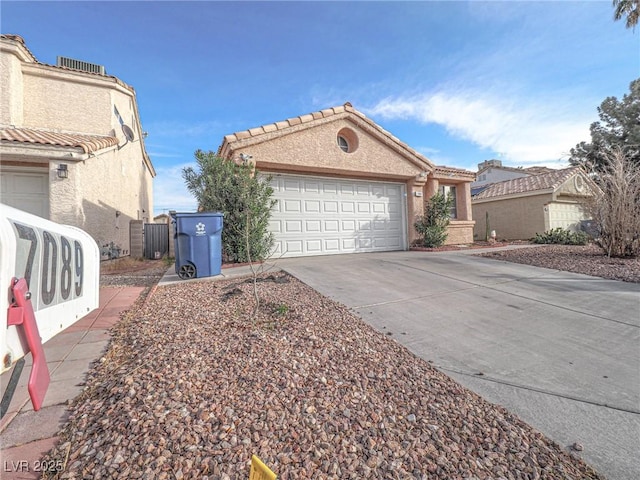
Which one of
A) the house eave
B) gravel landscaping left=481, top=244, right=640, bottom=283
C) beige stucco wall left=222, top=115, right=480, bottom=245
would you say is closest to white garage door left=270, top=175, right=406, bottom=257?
beige stucco wall left=222, top=115, right=480, bottom=245

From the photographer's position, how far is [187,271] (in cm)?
522

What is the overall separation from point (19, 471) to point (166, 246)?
11.5m

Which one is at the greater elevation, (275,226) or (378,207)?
(378,207)

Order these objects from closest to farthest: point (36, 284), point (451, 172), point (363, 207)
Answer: point (36, 284), point (363, 207), point (451, 172)

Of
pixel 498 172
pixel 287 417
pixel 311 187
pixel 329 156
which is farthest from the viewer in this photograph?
pixel 498 172

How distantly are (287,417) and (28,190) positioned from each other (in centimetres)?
913

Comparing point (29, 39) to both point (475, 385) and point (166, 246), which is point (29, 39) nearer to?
point (166, 246)

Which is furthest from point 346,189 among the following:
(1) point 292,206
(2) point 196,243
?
(2) point 196,243

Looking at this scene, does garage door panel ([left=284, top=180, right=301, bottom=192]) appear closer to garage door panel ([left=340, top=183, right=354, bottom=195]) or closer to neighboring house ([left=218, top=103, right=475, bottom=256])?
neighboring house ([left=218, top=103, right=475, bottom=256])

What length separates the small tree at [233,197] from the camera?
624 cm

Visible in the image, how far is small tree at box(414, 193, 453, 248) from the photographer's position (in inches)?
371

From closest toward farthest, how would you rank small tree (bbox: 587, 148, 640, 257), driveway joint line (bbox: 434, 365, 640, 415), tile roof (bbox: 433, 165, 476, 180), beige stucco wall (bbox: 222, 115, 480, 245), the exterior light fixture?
1. driveway joint line (bbox: 434, 365, 640, 415)
2. the exterior light fixture
3. small tree (bbox: 587, 148, 640, 257)
4. beige stucco wall (bbox: 222, 115, 480, 245)
5. tile roof (bbox: 433, 165, 476, 180)

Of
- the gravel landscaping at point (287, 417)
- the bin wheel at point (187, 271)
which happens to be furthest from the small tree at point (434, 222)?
the gravel landscaping at point (287, 417)

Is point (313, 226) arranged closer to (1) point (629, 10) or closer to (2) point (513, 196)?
(2) point (513, 196)
